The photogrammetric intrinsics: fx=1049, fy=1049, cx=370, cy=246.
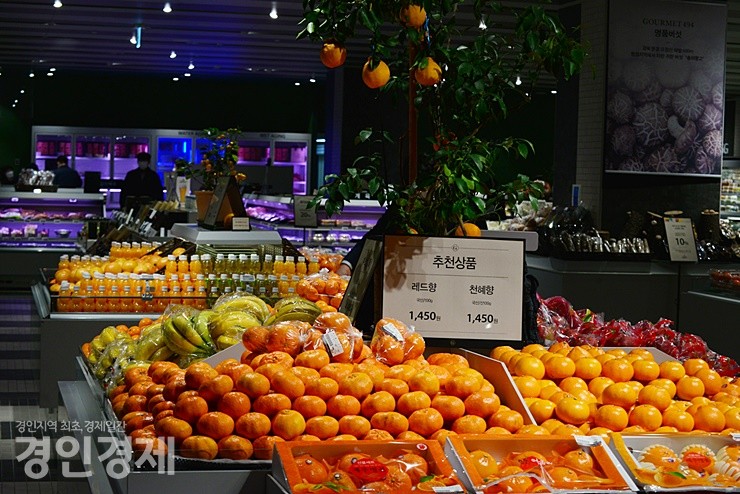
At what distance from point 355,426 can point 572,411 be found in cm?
64

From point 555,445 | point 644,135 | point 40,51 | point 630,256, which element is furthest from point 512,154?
point 40,51

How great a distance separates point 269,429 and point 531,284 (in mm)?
1748

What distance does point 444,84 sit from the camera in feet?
11.1

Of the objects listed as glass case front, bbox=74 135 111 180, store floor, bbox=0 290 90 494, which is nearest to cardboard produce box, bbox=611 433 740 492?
store floor, bbox=0 290 90 494

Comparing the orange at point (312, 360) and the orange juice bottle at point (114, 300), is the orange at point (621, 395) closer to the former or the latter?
the orange at point (312, 360)

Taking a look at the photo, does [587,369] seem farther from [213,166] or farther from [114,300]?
[213,166]

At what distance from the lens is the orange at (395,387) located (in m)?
2.84

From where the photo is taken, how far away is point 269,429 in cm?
267

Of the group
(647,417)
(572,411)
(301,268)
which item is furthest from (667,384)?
(301,268)

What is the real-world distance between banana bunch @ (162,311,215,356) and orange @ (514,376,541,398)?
1.11 meters

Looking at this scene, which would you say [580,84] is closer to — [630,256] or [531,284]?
[630,256]

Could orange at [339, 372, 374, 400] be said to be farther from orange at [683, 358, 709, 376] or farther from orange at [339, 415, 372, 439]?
orange at [683, 358, 709, 376]

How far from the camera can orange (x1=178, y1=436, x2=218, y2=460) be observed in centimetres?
258

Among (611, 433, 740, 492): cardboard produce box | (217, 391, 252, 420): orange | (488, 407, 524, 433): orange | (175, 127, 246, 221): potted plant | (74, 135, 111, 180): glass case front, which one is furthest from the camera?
(74, 135, 111, 180): glass case front
